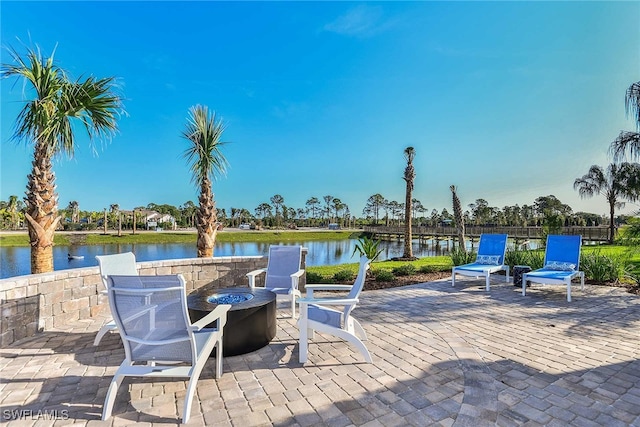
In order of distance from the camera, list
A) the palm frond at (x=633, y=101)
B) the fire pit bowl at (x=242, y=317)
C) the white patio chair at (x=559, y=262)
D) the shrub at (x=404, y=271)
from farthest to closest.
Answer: the shrub at (x=404, y=271), the palm frond at (x=633, y=101), the white patio chair at (x=559, y=262), the fire pit bowl at (x=242, y=317)

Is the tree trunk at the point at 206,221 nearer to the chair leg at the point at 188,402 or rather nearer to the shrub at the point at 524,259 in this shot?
the chair leg at the point at 188,402

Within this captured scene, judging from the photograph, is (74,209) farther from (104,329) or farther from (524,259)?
(524,259)

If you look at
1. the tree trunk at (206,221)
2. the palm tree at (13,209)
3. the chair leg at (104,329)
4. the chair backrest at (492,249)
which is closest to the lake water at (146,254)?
the chair backrest at (492,249)

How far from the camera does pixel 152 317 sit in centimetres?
215

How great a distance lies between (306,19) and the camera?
11.3 metres

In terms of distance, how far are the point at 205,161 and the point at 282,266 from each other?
443cm

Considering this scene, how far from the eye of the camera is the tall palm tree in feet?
25.6

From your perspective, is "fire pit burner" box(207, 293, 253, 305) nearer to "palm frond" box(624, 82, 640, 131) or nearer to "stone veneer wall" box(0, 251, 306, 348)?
"stone veneer wall" box(0, 251, 306, 348)

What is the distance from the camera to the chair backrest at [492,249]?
7312mm

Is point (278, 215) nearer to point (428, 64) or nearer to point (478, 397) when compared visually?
point (428, 64)

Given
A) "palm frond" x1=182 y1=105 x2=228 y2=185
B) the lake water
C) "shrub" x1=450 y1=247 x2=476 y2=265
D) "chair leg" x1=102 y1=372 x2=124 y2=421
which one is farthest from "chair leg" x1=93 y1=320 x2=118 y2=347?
the lake water

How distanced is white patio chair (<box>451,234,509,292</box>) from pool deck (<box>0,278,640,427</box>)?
255cm

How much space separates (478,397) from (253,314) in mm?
2129

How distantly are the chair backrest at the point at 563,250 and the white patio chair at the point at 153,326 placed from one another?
7.27 meters
